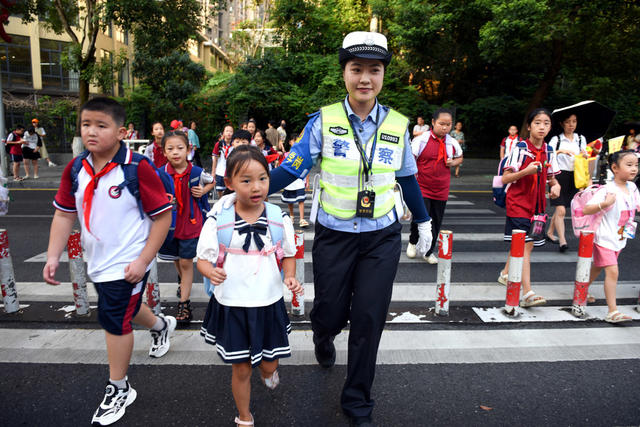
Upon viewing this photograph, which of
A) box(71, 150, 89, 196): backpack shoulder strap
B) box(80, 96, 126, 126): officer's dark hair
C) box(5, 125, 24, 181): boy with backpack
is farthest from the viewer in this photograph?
box(5, 125, 24, 181): boy with backpack

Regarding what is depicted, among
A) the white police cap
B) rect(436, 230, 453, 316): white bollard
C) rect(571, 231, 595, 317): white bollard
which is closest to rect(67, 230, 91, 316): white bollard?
the white police cap

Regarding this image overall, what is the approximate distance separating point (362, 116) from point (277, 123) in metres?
19.1

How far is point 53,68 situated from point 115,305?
3211 centimetres

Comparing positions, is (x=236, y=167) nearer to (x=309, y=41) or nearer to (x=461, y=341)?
(x=461, y=341)

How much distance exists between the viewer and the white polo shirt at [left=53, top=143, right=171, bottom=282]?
2.72m

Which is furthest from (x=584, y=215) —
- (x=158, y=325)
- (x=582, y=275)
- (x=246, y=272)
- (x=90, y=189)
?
(x=90, y=189)

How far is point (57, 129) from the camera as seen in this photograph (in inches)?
904

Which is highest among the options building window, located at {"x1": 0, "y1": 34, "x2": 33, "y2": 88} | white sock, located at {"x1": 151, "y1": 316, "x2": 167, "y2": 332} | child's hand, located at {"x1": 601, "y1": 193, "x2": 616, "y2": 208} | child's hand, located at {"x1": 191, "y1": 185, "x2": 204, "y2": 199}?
building window, located at {"x1": 0, "y1": 34, "x2": 33, "y2": 88}

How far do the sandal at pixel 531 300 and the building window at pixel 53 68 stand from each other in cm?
3103

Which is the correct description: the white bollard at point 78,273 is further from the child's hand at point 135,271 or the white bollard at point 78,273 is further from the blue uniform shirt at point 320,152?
the blue uniform shirt at point 320,152

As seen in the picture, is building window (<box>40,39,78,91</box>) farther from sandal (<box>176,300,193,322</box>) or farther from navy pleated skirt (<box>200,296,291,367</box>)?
navy pleated skirt (<box>200,296,291,367</box>)

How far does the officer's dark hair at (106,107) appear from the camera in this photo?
2.65 m

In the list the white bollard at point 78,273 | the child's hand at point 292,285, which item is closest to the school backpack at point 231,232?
the child's hand at point 292,285

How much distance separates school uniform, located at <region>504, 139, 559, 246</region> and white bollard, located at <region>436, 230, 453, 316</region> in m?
0.88
